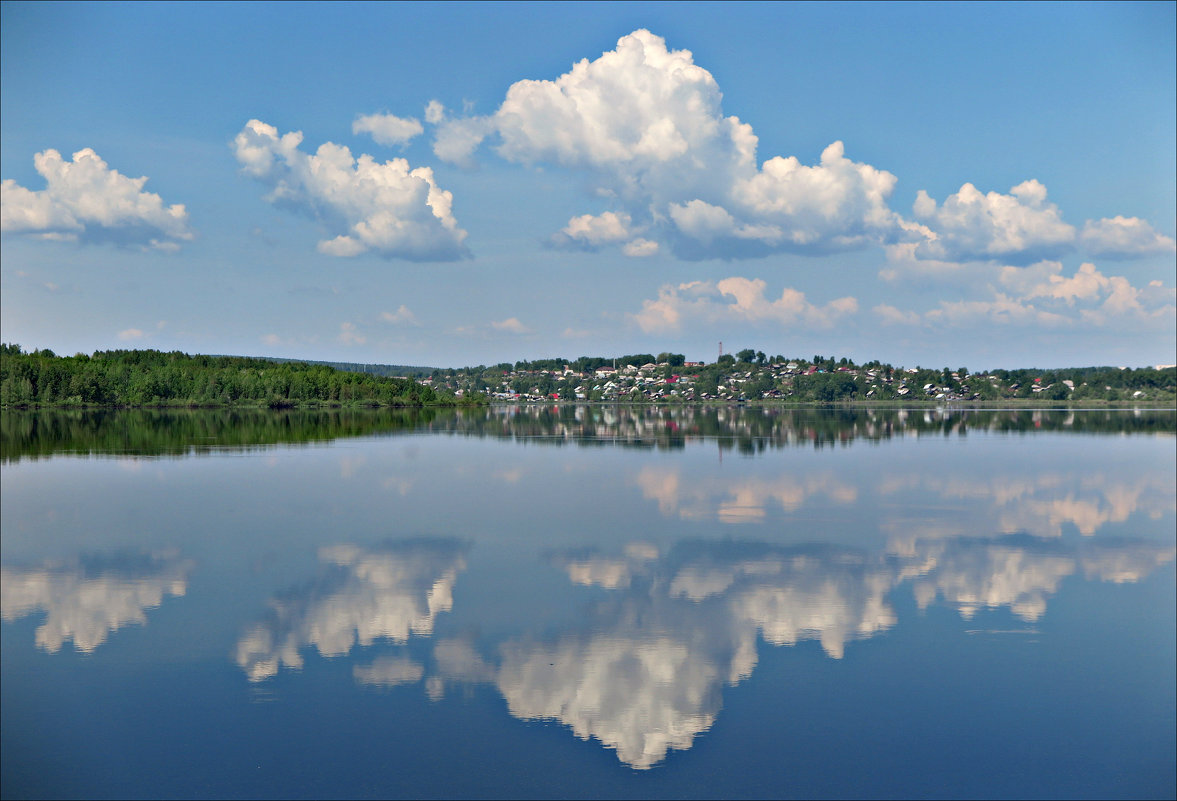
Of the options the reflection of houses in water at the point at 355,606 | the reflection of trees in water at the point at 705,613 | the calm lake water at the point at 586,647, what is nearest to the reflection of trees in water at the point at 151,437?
the calm lake water at the point at 586,647

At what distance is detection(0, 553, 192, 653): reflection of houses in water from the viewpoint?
1380 centimetres

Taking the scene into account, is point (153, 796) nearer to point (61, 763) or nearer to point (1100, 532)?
point (61, 763)

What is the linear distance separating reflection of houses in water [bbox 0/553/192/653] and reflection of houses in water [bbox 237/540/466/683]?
7.80ft

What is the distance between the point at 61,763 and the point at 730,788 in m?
7.47

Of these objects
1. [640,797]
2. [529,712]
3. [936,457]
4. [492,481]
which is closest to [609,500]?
[492,481]

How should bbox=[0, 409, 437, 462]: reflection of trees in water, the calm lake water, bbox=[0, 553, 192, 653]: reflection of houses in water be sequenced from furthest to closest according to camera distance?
bbox=[0, 409, 437, 462]: reflection of trees in water, bbox=[0, 553, 192, 653]: reflection of houses in water, the calm lake water

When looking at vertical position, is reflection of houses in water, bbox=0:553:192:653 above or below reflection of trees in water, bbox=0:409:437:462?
below

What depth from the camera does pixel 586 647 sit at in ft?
42.4

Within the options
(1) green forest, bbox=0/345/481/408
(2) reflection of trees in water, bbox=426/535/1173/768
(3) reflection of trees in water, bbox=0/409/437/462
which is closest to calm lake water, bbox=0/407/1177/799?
(2) reflection of trees in water, bbox=426/535/1173/768

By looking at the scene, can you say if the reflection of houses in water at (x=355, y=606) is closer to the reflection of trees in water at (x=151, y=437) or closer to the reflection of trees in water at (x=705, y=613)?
the reflection of trees in water at (x=705, y=613)

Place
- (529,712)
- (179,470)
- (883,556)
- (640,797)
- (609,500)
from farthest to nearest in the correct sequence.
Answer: (179,470), (609,500), (883,556), (529,712), (640,797)

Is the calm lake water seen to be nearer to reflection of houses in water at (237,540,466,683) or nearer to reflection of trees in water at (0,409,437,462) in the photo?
reflection of houses in water at (237,540,466,683)

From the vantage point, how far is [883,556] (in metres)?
19.6

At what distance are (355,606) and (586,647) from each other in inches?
183
